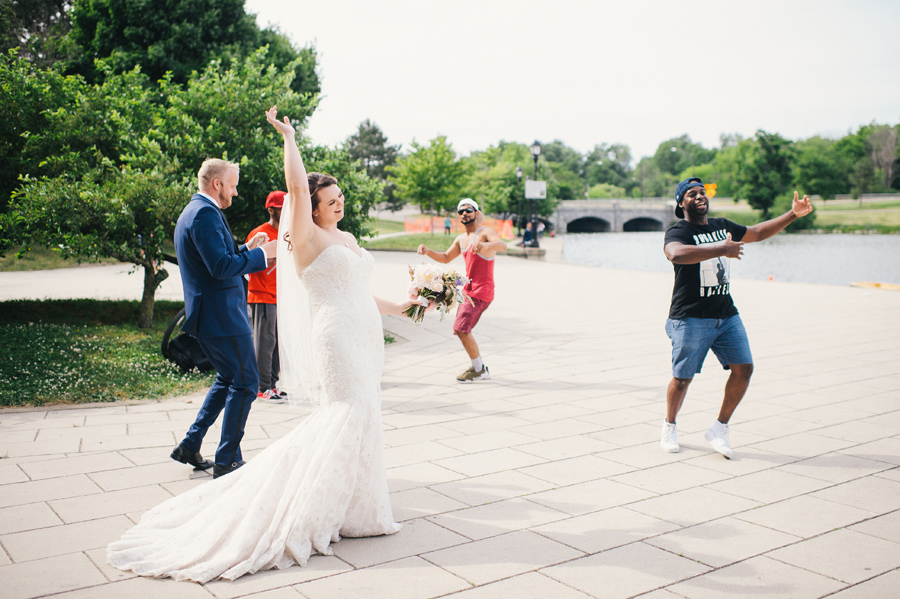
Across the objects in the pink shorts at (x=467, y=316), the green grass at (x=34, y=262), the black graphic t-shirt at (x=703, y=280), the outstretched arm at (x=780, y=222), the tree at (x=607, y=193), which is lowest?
the pink shorts at (x=467, y=316)

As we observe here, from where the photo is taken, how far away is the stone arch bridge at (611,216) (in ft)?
281

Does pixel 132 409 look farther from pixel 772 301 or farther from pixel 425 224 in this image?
pixel 425 224

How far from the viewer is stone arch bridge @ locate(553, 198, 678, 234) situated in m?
85.6

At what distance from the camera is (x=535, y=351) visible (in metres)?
9.46

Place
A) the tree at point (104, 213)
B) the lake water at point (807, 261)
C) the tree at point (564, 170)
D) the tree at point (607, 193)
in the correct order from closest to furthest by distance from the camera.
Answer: the tree at point (104, 213), the lake water at point (807, 261), the tree at point (564, 170), the tree at point (607, 193)

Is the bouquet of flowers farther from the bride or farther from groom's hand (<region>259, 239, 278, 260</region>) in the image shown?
groom's hand (<region>259, 239, 278, 260</region>)

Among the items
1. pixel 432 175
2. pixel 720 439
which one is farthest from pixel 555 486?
pixel 432 175

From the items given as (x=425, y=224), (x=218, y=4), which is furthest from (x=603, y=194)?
(x=218, y=4)

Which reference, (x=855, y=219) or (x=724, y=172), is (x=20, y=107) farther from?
(x=724, y=172)

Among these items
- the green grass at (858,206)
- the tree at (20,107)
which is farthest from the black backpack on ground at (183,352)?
the green grass at (858,206)

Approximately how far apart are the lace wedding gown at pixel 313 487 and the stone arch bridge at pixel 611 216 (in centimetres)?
8159

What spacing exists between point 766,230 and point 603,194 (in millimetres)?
138245

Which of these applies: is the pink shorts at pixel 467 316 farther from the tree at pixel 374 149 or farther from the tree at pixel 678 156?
the tree at pixel 678 156

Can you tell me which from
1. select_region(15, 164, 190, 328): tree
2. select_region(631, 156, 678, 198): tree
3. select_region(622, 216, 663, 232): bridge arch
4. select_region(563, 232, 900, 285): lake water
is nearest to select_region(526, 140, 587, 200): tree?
select_region(622, 216, 663, 232): bridge arch
